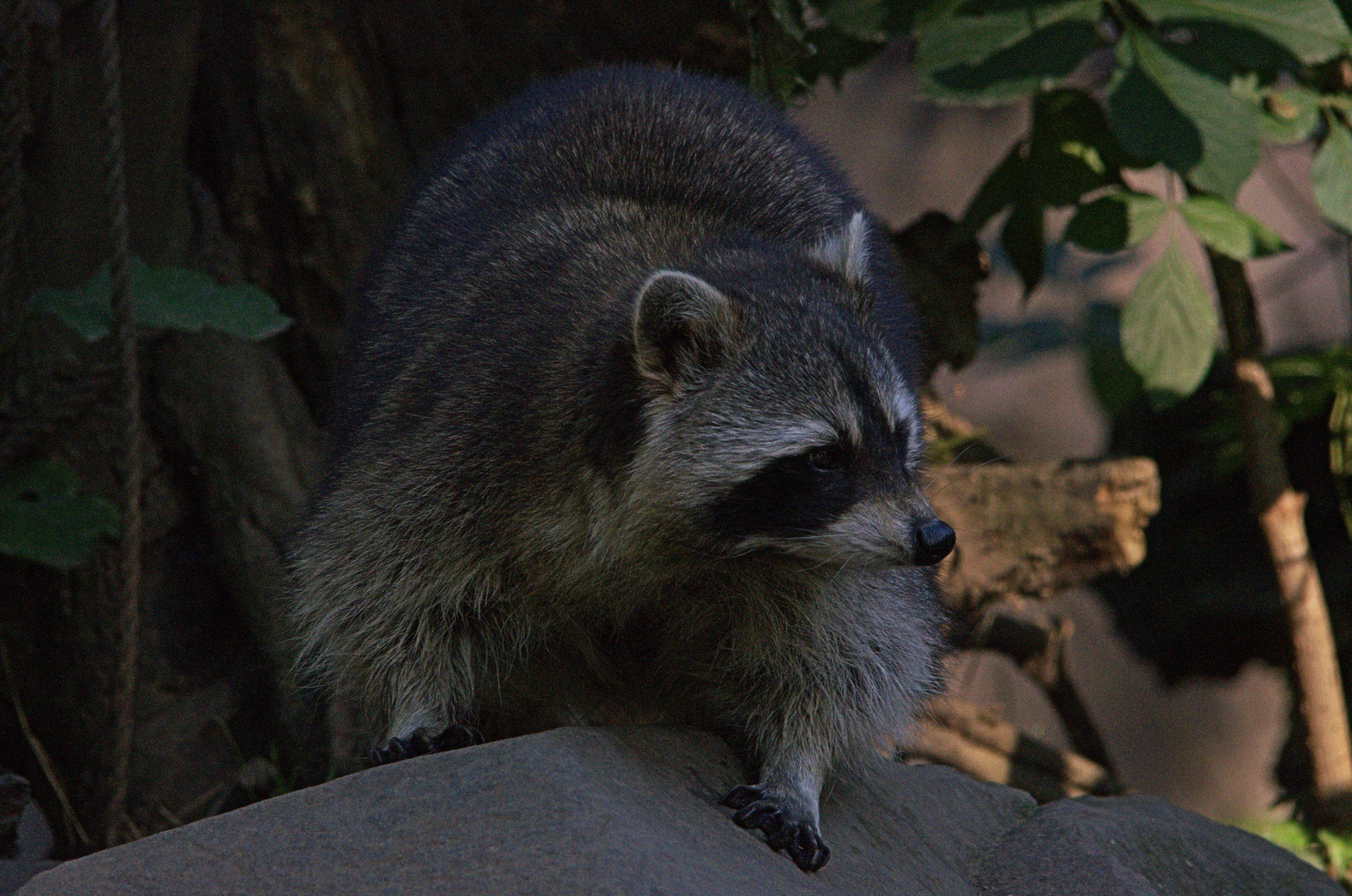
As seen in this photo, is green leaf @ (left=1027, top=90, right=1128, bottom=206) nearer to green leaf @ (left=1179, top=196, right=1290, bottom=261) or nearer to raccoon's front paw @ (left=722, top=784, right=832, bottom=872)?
green leaf @ (left=1179, top=196, right=1290, bottom=261)

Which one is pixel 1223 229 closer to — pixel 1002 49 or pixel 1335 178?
pixel 1335 178

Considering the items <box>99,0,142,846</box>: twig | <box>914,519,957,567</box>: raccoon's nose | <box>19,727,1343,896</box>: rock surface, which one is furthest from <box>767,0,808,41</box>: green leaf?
<box>19,727,1343,896</box>: rock surface

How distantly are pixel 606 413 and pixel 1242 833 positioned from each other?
6.71ft

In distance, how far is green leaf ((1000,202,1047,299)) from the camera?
473 cm

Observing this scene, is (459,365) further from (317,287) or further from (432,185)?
(317,287)

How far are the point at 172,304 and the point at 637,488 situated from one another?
1.71 metres

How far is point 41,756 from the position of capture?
4.34 metres

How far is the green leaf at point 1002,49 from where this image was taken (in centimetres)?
370

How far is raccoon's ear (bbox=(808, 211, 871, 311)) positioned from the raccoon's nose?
0.64 meters

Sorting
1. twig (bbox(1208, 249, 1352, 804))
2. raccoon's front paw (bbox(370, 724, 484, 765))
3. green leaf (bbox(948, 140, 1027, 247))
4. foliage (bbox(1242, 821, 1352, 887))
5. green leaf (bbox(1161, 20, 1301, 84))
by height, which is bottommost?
foliage (bbox(1242, 821, 1352, 887))

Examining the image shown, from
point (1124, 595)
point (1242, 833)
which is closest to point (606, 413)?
point (1242, 833)

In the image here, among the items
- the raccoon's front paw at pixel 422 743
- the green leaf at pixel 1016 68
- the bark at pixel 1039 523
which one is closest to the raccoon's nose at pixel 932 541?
the raccoon's front paw at pixel 422 743

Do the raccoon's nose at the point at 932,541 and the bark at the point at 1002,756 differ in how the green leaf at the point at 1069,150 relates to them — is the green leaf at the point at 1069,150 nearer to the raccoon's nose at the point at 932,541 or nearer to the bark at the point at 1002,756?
the bark at the point at 1002,756

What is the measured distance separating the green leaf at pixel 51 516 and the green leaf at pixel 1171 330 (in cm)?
302
